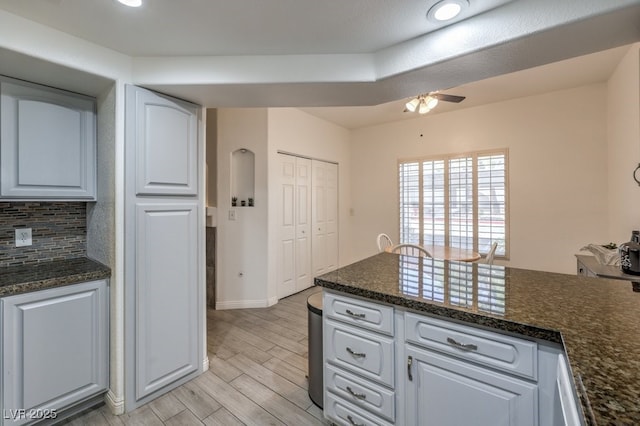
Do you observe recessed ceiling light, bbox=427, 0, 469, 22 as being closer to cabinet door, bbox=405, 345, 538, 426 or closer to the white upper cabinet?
cabinet door, bbox=405, 345, 538, 426

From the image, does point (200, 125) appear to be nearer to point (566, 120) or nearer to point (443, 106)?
point (443, 106)

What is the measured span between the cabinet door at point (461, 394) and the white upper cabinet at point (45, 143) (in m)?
2.27

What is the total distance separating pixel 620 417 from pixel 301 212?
3.74 metres

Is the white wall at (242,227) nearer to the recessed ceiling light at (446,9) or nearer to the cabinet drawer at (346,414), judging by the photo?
the cabinet drawer at (346,414)

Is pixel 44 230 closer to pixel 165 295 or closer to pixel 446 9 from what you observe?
pixel 165 295

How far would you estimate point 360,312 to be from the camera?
143 cm

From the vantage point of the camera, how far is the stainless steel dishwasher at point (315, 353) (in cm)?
181

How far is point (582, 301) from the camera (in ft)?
3.99

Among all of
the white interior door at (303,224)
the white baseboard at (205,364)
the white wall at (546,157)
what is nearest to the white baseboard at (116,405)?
the white baseboard at (205,364)

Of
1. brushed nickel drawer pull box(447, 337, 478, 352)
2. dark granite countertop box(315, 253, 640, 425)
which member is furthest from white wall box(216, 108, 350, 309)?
brushed nickel drawer pull box(447, 337, 478, 352)

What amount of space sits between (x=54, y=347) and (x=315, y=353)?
1.53 metres

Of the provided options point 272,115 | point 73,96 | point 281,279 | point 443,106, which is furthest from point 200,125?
point 443,106

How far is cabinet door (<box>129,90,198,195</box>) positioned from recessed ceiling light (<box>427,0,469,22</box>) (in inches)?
65.0

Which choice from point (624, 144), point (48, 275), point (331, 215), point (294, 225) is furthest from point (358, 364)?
point (331, 215)
